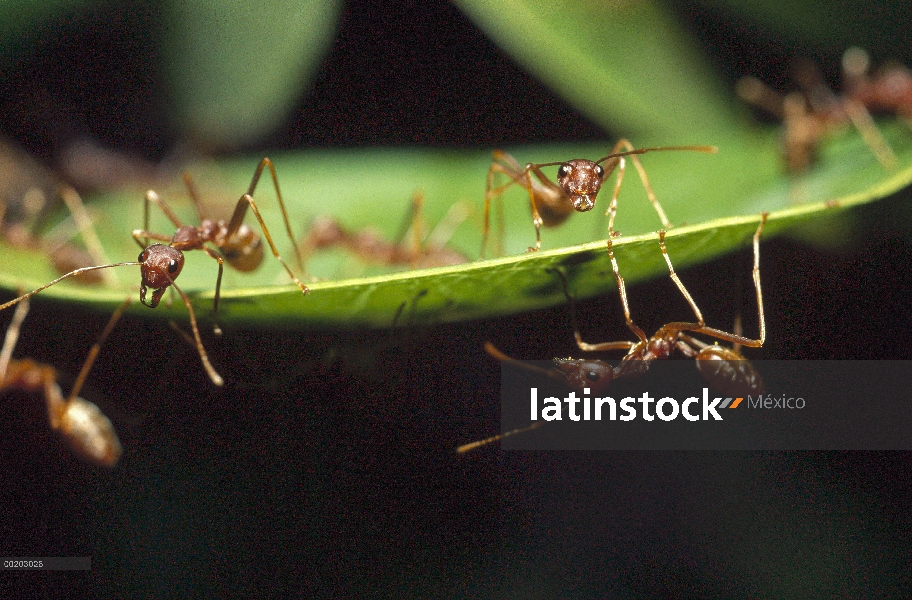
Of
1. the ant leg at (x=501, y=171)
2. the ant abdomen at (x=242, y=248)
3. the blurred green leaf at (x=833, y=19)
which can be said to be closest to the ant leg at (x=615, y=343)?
the ant leg at (x=501, y=171)

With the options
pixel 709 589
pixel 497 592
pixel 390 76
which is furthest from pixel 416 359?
pixel 390 76

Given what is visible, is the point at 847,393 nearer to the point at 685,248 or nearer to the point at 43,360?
the point at 685,248

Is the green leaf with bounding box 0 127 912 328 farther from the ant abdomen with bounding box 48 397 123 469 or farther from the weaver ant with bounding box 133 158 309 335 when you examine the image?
the ant abdomen with bounding box 48 397 123 469

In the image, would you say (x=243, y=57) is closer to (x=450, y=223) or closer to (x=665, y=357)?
(x=450, y=223)

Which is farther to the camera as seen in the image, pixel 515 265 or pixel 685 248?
pixel 685 248

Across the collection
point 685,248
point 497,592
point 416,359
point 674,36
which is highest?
point 674,36

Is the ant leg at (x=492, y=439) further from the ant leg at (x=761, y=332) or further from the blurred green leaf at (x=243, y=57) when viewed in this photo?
the blurred green leaf at (x=243, y=57)

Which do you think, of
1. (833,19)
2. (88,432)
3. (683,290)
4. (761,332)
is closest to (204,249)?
(88,432)
